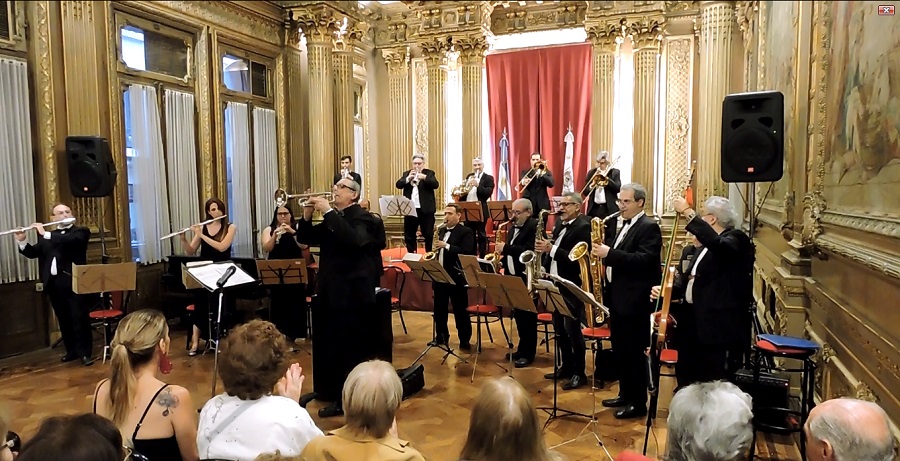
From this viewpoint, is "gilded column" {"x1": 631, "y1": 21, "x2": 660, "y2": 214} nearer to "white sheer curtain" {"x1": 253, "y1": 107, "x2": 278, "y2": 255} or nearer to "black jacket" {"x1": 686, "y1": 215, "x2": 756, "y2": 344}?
"white sheer curtain" {"x1": 253, "y1": 107, "x2": 278, "y2": 255}

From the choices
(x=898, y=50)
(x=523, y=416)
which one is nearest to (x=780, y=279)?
(x=898, y=50)

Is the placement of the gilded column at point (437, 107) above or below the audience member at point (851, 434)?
above

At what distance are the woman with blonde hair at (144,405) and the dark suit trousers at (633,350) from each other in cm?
306

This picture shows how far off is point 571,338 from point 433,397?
1.28 m

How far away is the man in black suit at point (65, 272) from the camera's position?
18.9 ft

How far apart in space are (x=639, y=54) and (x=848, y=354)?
25.5 ft

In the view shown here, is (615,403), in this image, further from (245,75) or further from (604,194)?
(245,75)

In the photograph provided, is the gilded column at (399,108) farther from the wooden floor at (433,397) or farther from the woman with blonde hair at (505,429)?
the woman with blonde hair at (505,429)

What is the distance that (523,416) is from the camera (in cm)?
159

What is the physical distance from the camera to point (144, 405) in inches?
80.6

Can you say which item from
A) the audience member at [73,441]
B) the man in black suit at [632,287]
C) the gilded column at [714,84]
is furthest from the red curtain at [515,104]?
the audience member at [73,441]

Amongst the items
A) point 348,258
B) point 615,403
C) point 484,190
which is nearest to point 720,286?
point 615,403

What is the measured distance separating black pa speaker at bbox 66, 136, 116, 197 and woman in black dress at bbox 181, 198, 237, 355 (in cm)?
113

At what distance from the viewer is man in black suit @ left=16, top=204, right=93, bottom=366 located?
5754mm
